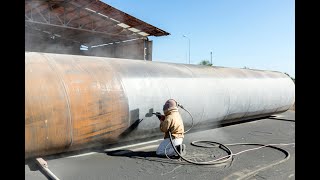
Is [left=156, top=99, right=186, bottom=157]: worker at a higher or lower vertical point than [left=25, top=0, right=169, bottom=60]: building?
lower

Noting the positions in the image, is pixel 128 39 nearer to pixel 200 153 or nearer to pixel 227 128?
pixel 227 128

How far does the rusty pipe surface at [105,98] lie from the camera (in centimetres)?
479

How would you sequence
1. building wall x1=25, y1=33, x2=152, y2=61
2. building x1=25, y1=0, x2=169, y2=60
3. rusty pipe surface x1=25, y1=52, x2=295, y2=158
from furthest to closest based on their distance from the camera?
building wall x1=25, y1=33, x2=152, y2=61 < building x1=25, y1=0, x2=169, y2=60 < rusty pipe surface x1=25, y1=52, x2=295, y2=158

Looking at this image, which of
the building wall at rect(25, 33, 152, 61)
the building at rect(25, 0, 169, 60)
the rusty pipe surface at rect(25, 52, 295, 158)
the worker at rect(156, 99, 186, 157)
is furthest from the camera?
the building wall at rect(25, 33, 152, 61)

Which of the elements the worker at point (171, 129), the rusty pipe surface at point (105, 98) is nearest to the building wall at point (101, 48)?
the rusty pipe surface at point (105, 98)

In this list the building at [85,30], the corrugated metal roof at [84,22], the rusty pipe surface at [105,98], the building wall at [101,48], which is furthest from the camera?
the building wall at [101,48]

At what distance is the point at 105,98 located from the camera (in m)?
5.55

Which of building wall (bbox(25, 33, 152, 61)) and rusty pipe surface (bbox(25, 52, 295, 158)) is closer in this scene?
rusty pipe surface (bbox(25, 52, 295, 158))

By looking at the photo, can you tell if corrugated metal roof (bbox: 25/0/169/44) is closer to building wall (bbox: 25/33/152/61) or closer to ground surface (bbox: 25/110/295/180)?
building wall (bbox: 25/33/152/61)

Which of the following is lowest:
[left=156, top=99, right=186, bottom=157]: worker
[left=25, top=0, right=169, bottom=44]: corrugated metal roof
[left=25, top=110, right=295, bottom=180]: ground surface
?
[left=25, top=110, right=295, bottom=180]: ground surface

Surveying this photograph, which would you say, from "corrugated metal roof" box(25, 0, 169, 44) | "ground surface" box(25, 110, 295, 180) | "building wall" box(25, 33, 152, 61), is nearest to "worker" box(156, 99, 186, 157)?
"ground surface" box(25, 110, 295, 180)

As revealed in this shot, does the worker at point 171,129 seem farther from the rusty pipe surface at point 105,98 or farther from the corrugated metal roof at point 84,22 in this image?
the corrugated metal roof at point 84,22

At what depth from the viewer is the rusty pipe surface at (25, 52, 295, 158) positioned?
4785 mm
